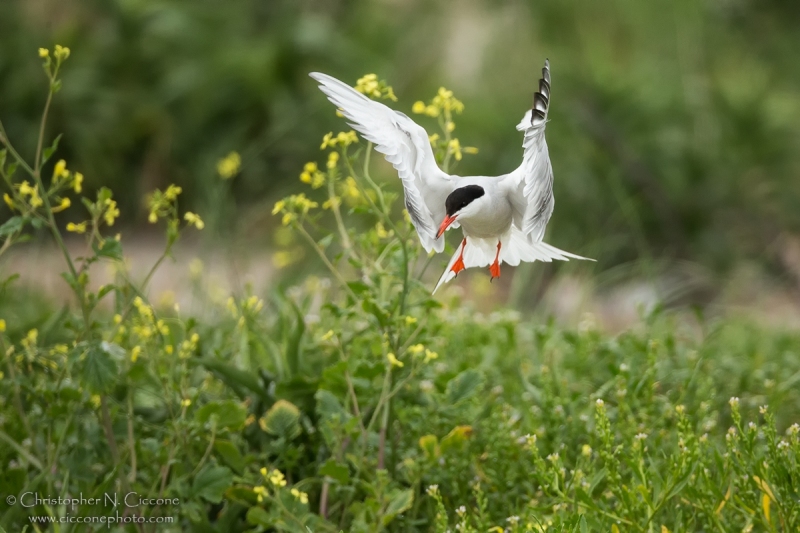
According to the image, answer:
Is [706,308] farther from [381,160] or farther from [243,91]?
[243,91]

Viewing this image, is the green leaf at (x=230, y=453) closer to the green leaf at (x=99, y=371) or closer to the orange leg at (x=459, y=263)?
the green leaf at (x=99, y=371)

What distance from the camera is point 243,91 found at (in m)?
6.60

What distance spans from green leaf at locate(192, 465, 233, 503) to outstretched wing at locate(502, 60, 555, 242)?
0.93m

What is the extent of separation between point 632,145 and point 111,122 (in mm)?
3392

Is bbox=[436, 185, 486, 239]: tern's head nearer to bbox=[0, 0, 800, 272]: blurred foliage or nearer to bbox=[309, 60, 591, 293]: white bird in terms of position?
bbox=[309, 60, 591, 293]: white bird

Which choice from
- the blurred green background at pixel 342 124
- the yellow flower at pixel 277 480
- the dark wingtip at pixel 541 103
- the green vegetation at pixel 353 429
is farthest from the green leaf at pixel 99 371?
the blurred green background at pixel 342 124

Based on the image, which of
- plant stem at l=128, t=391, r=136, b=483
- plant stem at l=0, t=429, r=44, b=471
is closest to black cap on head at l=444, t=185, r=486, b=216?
plant stem at l=128, t=391, r=136, b=483

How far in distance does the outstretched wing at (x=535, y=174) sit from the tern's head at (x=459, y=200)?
0.21 feet

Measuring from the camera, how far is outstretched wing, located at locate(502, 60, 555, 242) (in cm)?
150

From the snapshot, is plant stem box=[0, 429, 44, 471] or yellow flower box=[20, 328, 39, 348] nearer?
plant stem box=[0, 429, 44, 471]

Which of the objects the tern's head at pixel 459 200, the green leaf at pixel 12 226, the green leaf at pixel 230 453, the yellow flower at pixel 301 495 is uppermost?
Result: the tern's head at pixel 459 200

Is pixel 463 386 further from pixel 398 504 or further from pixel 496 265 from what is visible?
pixel 496 265

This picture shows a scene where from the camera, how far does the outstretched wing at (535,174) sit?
1505 mm

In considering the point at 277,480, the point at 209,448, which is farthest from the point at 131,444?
the point at 277,480
